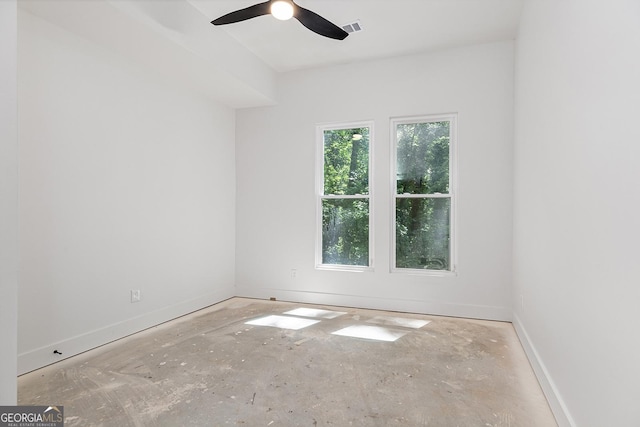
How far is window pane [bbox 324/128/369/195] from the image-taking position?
4461 millimetres

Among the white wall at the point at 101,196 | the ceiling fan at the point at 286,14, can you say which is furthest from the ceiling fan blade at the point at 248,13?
the white wall at the point at 101,196

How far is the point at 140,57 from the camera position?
330 cm

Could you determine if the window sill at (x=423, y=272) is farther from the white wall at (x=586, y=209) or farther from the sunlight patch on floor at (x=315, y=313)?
the white wall at (x=586, y=209)

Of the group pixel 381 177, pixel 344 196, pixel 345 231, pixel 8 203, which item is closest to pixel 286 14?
pixel 8 203

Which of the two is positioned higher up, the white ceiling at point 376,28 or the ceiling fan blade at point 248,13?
the white ceiling at point 376,28

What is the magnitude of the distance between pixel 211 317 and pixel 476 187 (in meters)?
3.37

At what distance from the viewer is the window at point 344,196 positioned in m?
4.45

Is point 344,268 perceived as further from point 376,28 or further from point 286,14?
point 286,14

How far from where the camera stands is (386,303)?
13.9 ft

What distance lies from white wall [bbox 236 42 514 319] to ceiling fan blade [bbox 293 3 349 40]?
1.69 metres

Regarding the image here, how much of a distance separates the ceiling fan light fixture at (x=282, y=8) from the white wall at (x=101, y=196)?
1768 millimetres

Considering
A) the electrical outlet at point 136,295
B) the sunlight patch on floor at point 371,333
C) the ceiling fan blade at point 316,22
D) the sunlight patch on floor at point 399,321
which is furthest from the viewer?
the sunlight patch on floor at point 399,321

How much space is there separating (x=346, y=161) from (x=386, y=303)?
1.87 m

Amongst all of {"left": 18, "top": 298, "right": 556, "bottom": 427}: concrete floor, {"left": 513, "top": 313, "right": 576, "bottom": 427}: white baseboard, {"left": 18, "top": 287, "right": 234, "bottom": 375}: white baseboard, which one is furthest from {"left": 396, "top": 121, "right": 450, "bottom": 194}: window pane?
{"left": 18, "top": 287, "right": 234, "bottom": 375}: white baseboard
